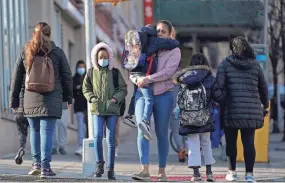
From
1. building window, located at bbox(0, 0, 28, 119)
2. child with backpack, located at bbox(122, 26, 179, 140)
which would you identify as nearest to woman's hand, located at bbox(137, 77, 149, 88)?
child with backpack, located at bbox(122, 26, 179, 140)

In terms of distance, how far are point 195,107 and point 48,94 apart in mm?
1843

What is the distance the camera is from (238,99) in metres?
8.91

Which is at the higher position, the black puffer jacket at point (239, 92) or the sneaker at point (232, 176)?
the black puffer jacket at point (239, 92)

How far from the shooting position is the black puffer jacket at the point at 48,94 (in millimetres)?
8711

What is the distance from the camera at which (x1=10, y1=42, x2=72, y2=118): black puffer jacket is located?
8.71 metres

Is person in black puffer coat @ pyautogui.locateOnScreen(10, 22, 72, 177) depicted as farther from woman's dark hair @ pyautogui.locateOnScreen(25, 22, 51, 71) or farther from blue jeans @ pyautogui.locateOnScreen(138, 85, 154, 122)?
blue jeans @ pyautogui.locateOnScreen(138, 85, 154, 122)

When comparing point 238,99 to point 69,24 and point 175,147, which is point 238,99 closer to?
point 175,147

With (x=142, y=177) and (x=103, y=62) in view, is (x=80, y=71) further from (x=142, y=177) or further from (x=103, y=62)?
(x=142, y=177)

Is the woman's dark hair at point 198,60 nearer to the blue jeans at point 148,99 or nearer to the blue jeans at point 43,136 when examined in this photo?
the blue jeans at point 148,99

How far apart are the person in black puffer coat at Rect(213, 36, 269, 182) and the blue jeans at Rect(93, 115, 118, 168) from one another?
4.57 feet

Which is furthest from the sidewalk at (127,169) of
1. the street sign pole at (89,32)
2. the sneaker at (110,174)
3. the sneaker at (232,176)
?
the street sign pole at (89,32)

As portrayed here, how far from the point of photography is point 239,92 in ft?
29.2

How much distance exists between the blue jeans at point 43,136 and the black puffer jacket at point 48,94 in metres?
0.12

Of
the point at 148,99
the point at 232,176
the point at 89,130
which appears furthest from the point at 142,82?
the point at 232,176
